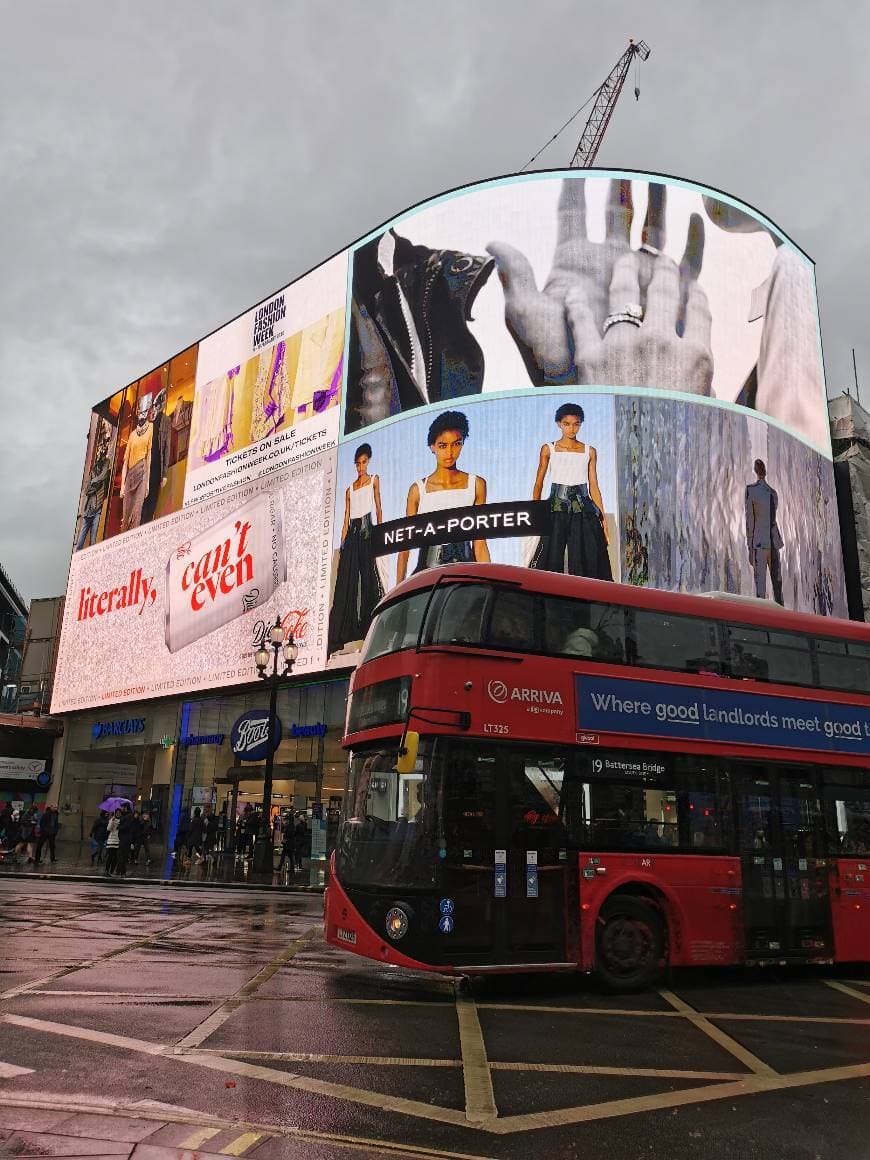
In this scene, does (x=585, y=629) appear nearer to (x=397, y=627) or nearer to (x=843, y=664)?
(x=397, y=627)

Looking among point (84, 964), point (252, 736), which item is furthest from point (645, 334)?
point (84, 964)

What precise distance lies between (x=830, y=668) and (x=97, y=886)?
57.5 feet

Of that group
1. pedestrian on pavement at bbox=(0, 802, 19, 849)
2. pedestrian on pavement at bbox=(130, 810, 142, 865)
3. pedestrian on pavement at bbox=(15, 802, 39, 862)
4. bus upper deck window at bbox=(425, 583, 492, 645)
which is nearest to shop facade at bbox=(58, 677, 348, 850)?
pedestrian on pavement at bbox=(130, 810, 142, 865)

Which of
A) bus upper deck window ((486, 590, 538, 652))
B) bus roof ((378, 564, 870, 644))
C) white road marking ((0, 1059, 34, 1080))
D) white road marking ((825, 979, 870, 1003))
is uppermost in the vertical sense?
bus roof ((378, 564, 870, 644))

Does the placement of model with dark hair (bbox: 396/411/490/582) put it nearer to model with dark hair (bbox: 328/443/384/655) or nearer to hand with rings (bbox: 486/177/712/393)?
model with dark hair (bbox: 328/443/384/655)

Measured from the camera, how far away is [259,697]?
38188 mm

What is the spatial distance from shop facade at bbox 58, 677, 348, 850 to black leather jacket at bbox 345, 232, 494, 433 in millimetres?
11454

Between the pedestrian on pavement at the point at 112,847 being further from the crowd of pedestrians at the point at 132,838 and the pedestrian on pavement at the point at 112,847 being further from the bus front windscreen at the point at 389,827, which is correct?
the bus front windscreen at the point at 389,827

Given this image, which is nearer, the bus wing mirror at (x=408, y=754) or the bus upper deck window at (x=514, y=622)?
the bus wing mirror at (x=408, y=754)

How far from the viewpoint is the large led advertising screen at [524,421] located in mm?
30312

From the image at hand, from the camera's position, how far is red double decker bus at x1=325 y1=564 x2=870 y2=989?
892cm

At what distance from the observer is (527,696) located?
942 cm

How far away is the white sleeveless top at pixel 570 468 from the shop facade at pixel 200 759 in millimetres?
11472

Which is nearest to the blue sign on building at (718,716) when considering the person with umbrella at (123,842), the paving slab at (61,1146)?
the paving slab at (61,1146)
